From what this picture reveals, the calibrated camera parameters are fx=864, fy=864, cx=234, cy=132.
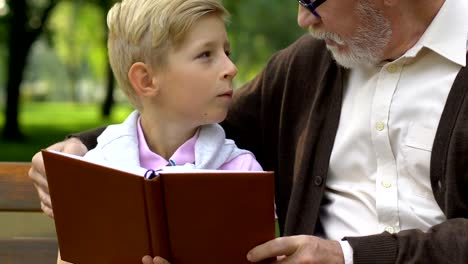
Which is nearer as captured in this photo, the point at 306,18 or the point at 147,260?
the point at 147,260

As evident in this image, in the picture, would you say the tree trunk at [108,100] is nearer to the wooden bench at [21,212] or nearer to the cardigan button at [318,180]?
the wooden bench at [21,212]

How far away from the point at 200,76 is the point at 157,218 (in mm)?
550

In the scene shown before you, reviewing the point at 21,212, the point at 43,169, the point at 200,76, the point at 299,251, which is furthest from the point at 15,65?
the point at 299,251

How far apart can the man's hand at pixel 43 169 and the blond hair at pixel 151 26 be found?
17.4 inches

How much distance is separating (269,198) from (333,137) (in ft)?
2.65

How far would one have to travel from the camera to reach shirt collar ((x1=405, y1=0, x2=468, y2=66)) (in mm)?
2875

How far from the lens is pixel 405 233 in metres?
2.71

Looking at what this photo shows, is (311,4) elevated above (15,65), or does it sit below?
above

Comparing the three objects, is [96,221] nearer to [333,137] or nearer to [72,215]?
[72,215]

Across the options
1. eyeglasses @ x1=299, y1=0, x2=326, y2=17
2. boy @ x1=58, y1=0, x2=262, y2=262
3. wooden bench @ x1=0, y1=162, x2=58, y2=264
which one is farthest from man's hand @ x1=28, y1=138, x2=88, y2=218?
eyeglasses @ x1=299, y1=0, x2=326, y2=17

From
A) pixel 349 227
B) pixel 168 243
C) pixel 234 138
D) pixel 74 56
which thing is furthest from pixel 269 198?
pixel 74 56

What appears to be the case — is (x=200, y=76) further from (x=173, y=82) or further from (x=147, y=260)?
(x=147, y=260)

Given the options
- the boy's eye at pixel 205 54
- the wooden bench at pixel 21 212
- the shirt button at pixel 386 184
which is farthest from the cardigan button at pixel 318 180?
the wooden bench at pixel 21 212

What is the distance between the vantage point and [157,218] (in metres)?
2.44
